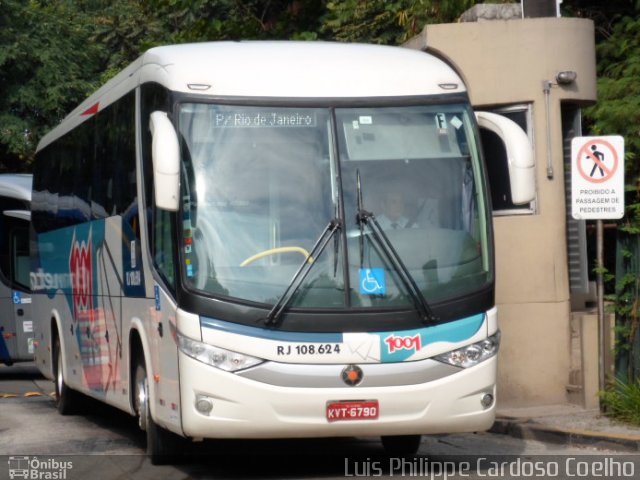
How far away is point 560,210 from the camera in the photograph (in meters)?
14.5

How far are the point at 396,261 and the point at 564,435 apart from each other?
3.26 meters

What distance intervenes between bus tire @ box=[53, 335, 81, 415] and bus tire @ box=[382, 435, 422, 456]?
5787 mm

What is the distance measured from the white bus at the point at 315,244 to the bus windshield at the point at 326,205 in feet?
0.04

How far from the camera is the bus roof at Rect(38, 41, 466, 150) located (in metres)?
10.5

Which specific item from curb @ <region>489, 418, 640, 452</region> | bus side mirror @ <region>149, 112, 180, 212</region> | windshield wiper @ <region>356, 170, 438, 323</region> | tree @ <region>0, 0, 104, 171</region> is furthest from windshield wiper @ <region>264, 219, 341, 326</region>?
tree @ <region>0, 0, 104, 171</region>

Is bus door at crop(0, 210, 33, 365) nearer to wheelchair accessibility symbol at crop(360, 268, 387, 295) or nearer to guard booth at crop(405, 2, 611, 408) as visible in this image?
guard booth at crop(405, 2, 611, 408)

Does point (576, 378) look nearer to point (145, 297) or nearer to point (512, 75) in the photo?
point (512, 75)

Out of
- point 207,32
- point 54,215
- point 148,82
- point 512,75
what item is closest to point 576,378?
point 512,75

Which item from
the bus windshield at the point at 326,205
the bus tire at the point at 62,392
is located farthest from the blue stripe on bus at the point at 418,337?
the bus tire at the point at 62,392

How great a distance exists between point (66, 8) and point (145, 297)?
2798cm

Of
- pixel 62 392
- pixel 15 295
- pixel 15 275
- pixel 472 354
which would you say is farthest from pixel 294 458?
pixel 15 275

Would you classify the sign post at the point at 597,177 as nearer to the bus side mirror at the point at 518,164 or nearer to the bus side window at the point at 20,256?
the bus side mirror at the point at 518,164

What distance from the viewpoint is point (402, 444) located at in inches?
464

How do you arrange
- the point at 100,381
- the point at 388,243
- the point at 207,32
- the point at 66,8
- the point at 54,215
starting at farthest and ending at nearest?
the point at 66,8, the point at 207,32, the point at 54,215, the point at 100,381, the point at 388,243
